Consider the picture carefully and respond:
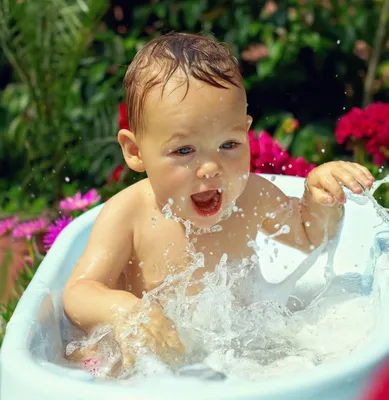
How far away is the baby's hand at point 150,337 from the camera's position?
1.67 m

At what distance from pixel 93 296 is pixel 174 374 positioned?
0.51 meters

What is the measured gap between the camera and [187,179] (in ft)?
6.41

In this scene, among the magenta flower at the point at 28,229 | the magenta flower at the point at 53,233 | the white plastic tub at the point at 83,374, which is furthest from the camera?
the magenta flower at the point at 28,229

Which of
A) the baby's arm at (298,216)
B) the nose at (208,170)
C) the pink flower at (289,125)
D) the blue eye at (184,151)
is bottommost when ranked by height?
the pink flower at (289,125)

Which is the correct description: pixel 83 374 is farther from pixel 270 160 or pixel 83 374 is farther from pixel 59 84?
pixel 59 84

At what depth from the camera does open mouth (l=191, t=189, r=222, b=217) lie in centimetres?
200

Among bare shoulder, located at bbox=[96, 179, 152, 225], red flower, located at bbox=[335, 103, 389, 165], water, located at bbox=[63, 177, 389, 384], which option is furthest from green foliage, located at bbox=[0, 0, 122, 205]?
water, located at bbox=[63, 177, 389, 384]

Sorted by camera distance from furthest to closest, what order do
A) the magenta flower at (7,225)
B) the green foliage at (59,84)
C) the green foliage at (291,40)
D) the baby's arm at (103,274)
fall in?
the green foliage at (291,40), the green foliage at (59,84), the magenta flower at (7,225), the baby's arm at (103,274)

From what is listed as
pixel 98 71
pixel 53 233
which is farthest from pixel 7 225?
pixel 98 71

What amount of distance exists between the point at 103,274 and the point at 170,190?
0.92 ft

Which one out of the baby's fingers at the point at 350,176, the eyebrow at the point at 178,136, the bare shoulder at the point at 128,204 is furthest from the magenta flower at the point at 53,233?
the baby's fingers at the point at 350,176

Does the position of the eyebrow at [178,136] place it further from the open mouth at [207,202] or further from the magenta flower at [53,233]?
the magenta flower at [53,233]

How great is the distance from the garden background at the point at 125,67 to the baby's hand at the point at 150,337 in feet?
5.91

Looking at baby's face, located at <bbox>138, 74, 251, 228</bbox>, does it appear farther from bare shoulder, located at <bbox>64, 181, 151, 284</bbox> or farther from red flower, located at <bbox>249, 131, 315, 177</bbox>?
red flower, located at <bbox>249, 131, 315, 177</bbox>
